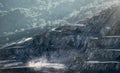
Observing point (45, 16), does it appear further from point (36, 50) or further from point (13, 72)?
point (13, 72)

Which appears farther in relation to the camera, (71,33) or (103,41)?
(71,33)

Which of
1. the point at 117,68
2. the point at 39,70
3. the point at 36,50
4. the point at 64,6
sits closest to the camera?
the point at 117,68

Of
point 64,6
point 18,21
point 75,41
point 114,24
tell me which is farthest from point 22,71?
point 64,6

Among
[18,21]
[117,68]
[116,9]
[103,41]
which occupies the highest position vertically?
[18,21]

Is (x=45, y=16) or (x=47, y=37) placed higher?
(x=45, y=16)

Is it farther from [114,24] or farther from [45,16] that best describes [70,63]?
[45,16]

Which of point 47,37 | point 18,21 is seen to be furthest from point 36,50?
point 18,21

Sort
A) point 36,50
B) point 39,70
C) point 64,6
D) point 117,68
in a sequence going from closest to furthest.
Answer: point 117,68 < point 39,70 < point 36,50 < point 64,6
